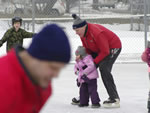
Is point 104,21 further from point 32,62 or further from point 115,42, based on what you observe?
point 32,62

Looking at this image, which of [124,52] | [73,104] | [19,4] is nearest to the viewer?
[73,104]

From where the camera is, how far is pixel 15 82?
228cm

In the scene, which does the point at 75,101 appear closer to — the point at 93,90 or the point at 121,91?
the point at 93,90

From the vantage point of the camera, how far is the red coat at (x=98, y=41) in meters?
6.62

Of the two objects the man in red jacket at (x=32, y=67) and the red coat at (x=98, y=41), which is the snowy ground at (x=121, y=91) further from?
the man in red jacket at (x=32, y=67)

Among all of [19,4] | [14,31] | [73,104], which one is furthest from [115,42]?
[19,4]

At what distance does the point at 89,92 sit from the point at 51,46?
494 centimetres

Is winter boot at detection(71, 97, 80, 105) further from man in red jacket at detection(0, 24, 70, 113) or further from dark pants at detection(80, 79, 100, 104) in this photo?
man in red jacket at detection(0, 24, 70, 113)

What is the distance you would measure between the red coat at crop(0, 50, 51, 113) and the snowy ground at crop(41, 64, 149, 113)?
15.2 ft

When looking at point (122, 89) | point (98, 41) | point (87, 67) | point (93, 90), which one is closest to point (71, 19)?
point (122, 89)

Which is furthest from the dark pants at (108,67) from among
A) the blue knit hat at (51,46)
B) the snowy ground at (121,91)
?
the blue knit hat at (51,46)

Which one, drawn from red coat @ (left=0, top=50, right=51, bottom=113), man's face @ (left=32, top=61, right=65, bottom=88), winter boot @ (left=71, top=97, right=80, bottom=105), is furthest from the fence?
man's face @ (left=32, top=61, right=65, bottom=88)

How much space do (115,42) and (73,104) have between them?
47.2 inches

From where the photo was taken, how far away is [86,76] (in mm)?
6949
